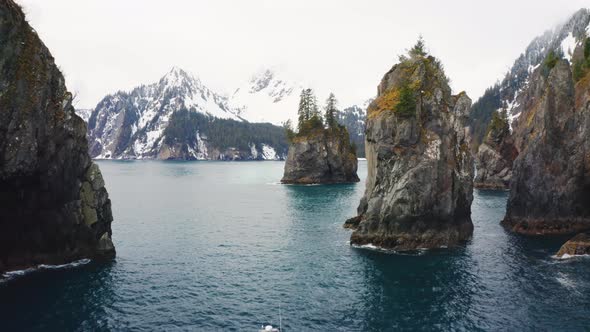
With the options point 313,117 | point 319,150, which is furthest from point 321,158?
point 313,117

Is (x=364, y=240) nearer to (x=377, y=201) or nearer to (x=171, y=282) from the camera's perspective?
(x=377, y=201)

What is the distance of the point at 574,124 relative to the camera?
64625 millimetres

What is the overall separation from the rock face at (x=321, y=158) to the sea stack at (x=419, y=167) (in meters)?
81.4

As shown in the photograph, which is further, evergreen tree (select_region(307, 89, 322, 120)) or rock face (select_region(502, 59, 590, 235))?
evergreen tree (select_region(307, 89, 322, 120))

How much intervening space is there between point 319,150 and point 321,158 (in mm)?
2984

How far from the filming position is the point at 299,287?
1613 inches

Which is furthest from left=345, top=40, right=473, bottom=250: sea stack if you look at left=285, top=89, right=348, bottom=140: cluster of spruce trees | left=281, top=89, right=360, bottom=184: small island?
left=285, top=89, right=348, bottom=140: cluster of spruce trees

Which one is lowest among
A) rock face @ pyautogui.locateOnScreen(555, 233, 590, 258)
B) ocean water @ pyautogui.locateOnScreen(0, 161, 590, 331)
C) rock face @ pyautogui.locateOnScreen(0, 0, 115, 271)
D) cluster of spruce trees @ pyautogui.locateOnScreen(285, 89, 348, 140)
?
ocean water @ pyautogui.locateOnScreen(0, 161, 590, 331)

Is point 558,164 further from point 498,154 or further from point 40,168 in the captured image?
point 498,154

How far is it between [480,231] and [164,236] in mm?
48785

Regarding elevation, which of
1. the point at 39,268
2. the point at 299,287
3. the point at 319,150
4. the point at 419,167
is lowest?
the point at 299,287

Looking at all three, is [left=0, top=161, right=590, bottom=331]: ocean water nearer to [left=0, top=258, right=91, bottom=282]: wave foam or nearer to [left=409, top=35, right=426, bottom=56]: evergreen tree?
[left=0, top=258, right=91, bottom=282]: wave foam

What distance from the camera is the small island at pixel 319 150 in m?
146

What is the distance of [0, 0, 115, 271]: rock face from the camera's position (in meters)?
39.4
